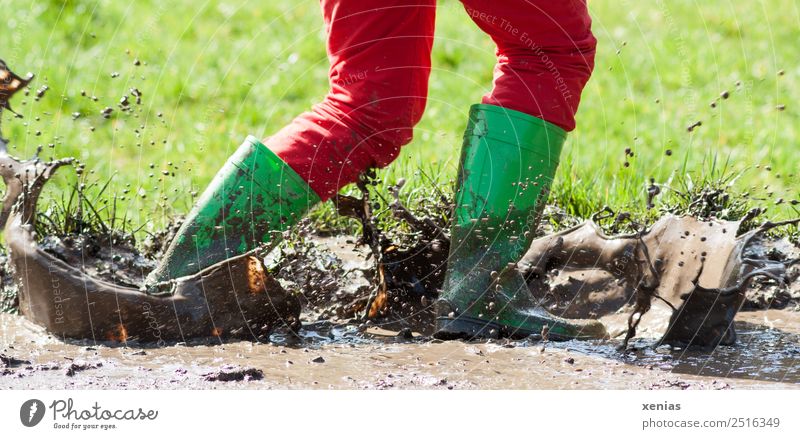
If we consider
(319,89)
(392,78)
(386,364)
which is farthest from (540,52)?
(319,89)

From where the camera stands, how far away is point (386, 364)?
2398mm

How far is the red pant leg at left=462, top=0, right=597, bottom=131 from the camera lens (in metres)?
2.46

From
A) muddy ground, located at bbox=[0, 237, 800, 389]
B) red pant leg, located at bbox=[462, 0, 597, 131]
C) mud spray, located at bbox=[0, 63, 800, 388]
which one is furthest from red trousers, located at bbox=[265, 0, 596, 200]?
muddy ground, located at bbox=[0, 237, 800, 389]

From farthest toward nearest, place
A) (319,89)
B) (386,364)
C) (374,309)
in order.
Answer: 1. (319,89)
2. (374,309)
3. (386,364)

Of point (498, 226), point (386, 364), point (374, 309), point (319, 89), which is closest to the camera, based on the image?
point (386, 364)

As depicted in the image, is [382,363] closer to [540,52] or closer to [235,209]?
[235,209]

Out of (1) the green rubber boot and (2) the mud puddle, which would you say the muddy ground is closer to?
(2) the mud puddle

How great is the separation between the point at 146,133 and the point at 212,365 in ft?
9.23

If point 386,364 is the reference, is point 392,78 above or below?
above

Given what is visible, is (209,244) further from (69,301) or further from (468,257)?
(468,257)

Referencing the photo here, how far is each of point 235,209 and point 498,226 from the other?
0.67 m

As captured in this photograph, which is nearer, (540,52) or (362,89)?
(540,52)

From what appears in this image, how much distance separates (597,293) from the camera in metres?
2.97

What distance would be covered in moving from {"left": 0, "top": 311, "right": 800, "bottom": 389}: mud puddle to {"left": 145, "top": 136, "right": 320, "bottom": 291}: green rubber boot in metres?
0.24
